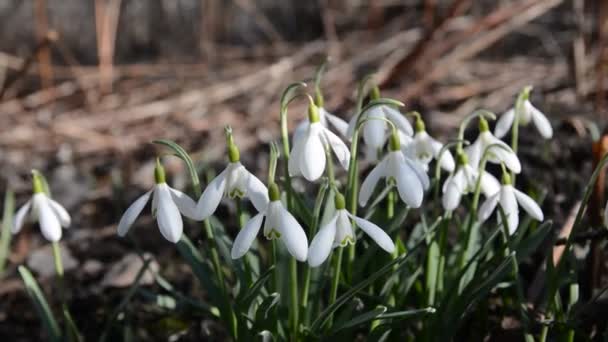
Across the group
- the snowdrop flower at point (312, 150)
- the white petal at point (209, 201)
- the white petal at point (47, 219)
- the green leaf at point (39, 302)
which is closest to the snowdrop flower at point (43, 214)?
the white petal at point (47, 219)

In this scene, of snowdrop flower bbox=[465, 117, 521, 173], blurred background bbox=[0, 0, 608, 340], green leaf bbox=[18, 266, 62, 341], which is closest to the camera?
snowdrop flower bbox=[465, 117, 521, 173]

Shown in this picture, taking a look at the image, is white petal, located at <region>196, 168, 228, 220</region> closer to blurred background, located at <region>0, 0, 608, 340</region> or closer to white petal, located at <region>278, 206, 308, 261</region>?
white petal, located at <region>278, 206, 308, 261</region>

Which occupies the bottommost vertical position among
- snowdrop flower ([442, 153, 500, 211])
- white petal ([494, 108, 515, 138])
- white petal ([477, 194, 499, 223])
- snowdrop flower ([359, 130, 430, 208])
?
white petal ([477, 194, 499, 223])

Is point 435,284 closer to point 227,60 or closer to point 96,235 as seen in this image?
point 96,235

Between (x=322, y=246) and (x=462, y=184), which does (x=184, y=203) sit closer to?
(x=322, y=246)

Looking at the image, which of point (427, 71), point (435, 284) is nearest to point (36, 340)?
point (435, 284)

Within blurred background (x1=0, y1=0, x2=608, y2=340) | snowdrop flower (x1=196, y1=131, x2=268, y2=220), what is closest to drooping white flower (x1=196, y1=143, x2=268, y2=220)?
snowdrop flower (x1=196, y1=131, x2=268, y2=220)
